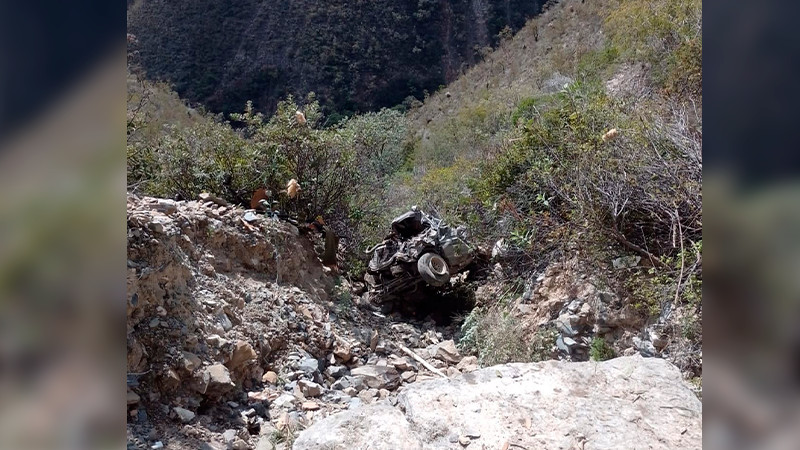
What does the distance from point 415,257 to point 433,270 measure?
24cm

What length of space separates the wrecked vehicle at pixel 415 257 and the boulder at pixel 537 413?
2367 mm

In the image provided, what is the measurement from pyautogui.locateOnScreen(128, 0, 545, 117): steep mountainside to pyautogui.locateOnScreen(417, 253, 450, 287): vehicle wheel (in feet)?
53.5

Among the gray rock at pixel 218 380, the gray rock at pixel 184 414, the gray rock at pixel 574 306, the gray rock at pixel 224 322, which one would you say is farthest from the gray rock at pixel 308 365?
the gray rock at pixel 574 306

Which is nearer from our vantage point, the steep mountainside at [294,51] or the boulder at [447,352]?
the boulder at [447,352]

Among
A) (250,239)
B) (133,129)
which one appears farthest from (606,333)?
(133,129)

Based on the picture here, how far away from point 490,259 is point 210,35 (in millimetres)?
19391

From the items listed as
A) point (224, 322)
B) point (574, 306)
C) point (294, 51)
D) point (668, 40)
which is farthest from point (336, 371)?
point (294, 51)

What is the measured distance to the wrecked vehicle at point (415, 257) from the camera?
4.76m

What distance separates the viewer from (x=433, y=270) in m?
4.69

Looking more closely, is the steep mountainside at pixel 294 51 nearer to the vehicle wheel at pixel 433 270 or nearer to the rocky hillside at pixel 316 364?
the vehicle wheel at pixel 433 270

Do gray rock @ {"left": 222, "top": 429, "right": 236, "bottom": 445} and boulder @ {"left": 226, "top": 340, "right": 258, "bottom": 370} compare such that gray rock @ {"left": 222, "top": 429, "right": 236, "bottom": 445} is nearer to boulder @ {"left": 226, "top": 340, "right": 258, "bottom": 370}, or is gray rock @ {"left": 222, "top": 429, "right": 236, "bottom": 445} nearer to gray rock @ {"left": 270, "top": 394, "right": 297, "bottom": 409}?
gray rock @ {"left": 270, "top": 394, "right": 297, "bottom": 409}
